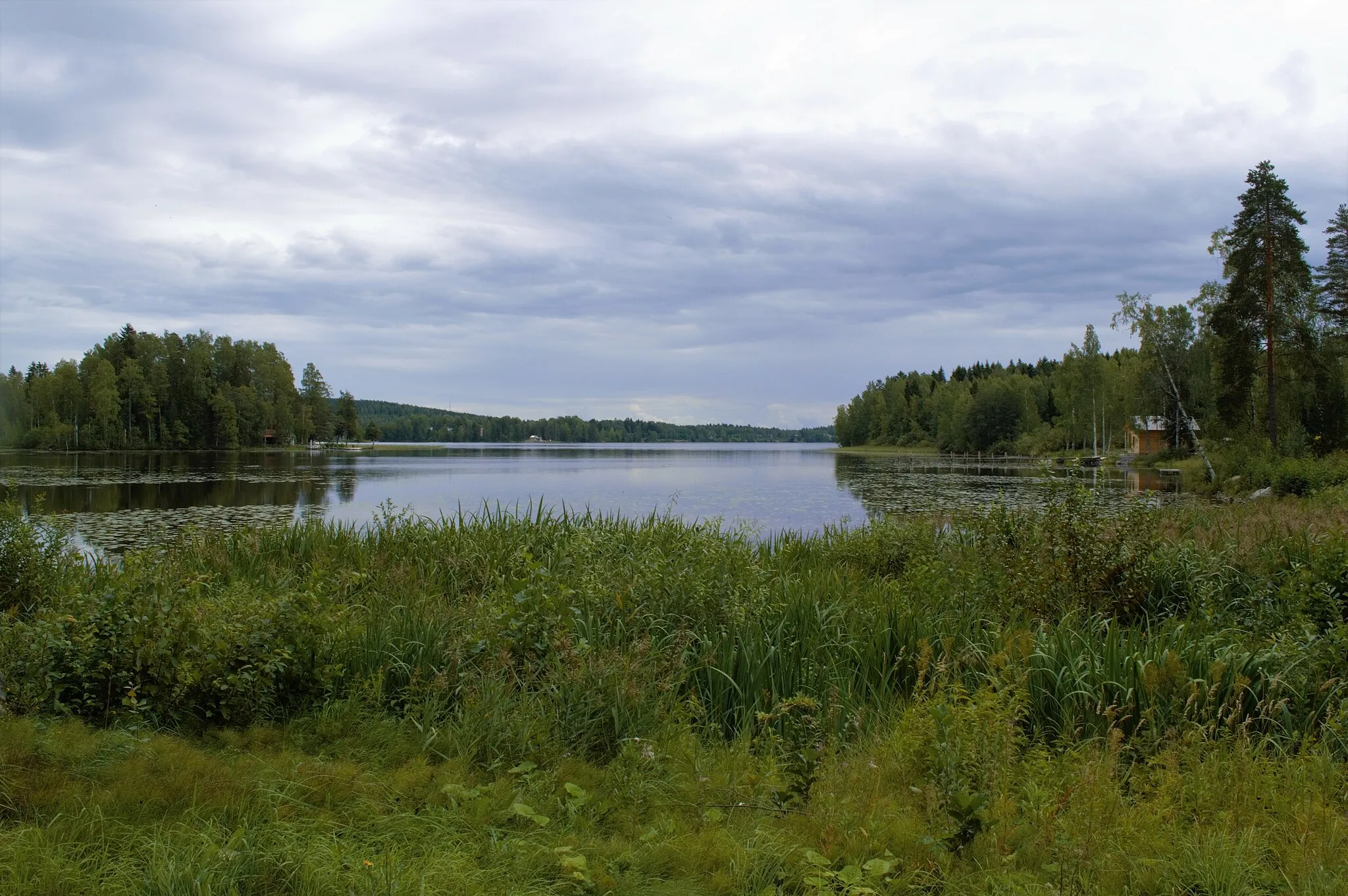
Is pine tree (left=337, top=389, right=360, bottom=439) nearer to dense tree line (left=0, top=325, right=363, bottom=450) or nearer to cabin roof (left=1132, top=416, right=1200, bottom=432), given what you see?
dense tree line (left=0, top=325, right=363, bottom=450)

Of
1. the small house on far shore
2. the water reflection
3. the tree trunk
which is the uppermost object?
the tree trunk

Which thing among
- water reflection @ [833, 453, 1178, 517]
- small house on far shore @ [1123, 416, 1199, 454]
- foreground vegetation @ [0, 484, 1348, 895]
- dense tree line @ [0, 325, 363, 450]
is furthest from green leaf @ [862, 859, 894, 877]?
dense tree line @ [0, 325, 363, 450]

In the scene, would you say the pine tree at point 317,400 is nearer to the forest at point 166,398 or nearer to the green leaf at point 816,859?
the forest at point 166,398

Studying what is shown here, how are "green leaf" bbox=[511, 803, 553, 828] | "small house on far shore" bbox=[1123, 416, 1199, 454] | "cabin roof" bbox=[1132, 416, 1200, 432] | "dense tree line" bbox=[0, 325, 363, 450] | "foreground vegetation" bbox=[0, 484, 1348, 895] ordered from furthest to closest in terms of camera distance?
1. "dense tree line" bbox=[0, 325, 363, 450]
2. "small house on far shore" bbox=[1123, 416, 1199, 454]
3. "cabin roof" bbox=[1132, 416, 1200, 432]
4. "green leaf" bbox=[511, 803, 553, 828]
5. "foreground vegetation" bbox=[0, 484, 1348, 895]

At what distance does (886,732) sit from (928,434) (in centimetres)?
13067

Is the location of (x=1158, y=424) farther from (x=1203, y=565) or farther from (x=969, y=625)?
(x=969, y=625)

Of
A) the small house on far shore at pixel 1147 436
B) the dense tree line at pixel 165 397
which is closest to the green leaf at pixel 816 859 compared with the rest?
the small house on far shore at pixel 1147 436

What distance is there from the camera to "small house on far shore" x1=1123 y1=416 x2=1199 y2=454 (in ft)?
192

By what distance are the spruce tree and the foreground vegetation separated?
109 ft

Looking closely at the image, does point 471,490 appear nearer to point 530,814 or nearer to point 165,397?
point 530,814

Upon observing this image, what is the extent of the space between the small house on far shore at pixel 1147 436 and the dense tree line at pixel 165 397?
84792 millimetres

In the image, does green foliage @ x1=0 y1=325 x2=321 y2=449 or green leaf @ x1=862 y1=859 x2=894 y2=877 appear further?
green foliage @ x1=0 y1=325 x2=321 y2=449

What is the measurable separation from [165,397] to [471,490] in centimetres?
7521

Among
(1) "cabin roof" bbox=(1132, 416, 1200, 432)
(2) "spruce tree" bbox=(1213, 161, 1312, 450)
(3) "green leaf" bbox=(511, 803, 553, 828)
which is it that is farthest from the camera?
(1) "cabin roof" bbox=(1132, 416, 1200, 432)
